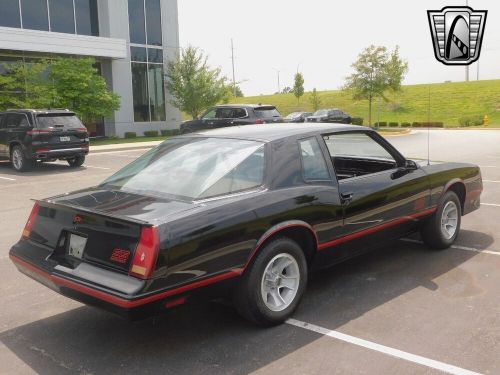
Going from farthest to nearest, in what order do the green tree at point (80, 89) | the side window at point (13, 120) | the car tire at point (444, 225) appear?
1. the green tree at point (80, 89)
2. the side window at point (13, 120)
3. the car tire at point (444, 225)

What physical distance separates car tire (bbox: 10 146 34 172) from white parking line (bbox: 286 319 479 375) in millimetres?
12665

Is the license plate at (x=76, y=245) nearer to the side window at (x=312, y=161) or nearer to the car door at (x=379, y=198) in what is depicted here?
the side window at (x=312, y=161)

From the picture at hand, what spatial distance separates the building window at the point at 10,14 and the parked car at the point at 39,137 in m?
12.2

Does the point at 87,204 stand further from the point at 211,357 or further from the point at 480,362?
the point at 480,362

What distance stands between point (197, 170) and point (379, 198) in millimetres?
1761

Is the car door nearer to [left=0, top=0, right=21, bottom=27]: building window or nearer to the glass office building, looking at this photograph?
the glass office building

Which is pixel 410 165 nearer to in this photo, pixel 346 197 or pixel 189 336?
pixel 346 197

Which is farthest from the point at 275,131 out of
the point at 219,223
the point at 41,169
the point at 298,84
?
the point at 298,84

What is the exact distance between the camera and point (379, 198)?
495cm

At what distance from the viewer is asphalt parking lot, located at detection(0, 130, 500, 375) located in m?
3.46

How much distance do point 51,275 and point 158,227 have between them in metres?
0.95

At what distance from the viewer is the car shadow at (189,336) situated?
350 cm

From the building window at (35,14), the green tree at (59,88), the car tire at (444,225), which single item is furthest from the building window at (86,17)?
the car tire at (444,225)

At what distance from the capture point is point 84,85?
25.3m
